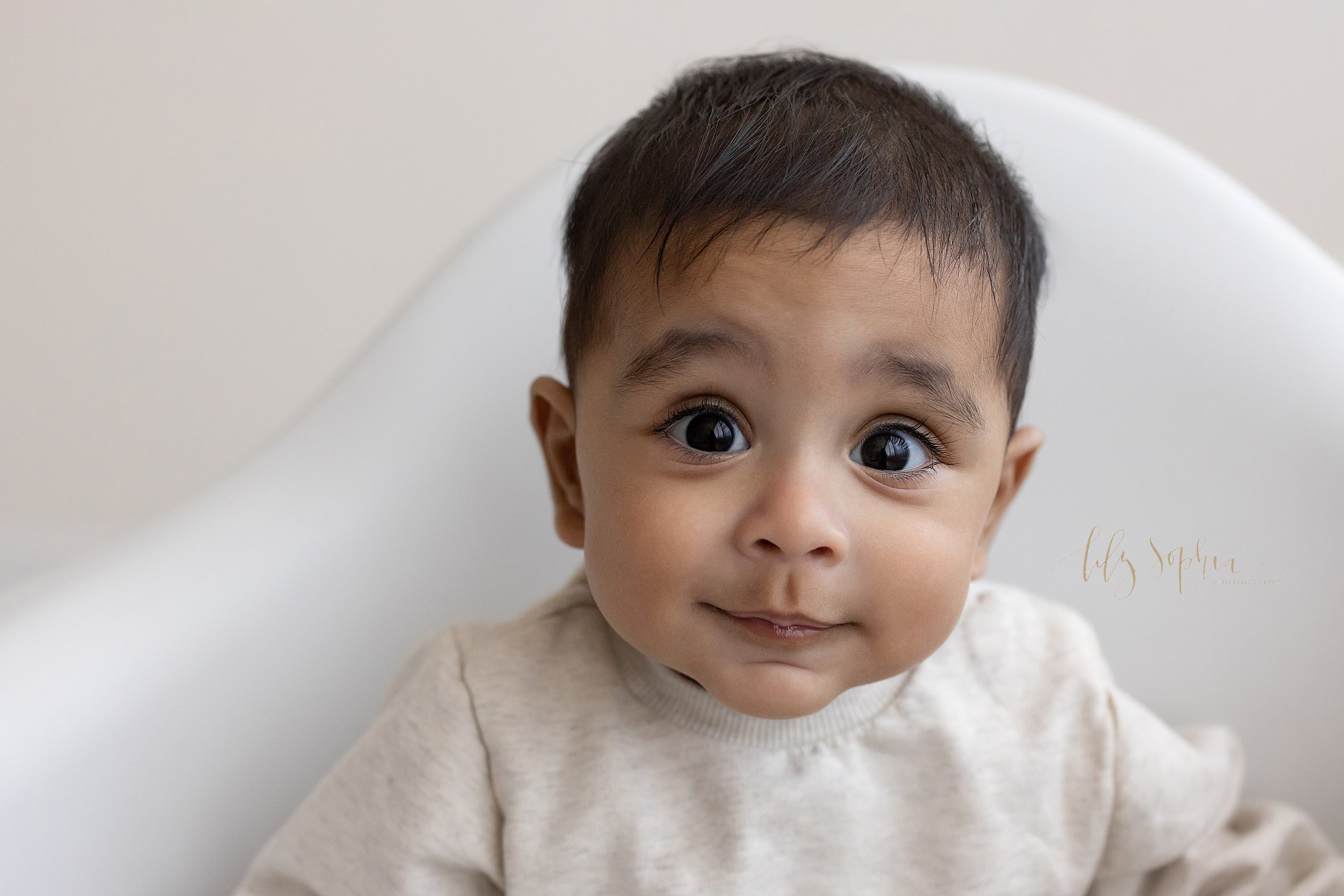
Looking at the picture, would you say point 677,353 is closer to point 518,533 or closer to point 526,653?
point 526,653

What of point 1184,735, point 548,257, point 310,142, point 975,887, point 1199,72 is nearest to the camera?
point 975,887

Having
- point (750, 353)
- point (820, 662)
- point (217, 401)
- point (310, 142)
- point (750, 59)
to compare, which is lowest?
point (820, 662)

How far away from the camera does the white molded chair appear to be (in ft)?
2.38

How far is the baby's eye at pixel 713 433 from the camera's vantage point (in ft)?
1.94

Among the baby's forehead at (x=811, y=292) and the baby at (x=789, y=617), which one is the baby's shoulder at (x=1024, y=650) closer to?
the baby at (x=789, y=617)

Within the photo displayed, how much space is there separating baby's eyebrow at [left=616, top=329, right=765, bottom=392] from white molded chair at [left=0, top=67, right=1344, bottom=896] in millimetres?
328

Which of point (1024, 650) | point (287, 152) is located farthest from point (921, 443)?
point (287, 152)

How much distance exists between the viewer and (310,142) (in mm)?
1529

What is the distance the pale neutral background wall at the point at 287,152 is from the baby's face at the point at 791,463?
2.58 feet

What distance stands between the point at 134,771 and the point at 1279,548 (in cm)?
69

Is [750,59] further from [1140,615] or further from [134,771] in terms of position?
[134,771]

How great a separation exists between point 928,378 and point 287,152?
1.16 m

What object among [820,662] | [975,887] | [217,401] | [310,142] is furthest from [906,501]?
[217,401]

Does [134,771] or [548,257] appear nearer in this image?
[134,771]
